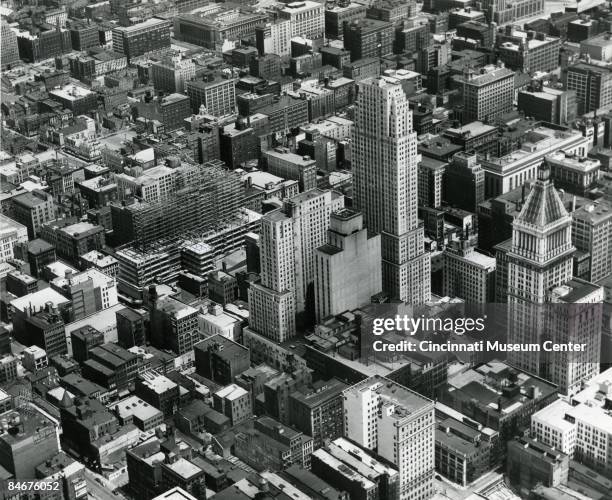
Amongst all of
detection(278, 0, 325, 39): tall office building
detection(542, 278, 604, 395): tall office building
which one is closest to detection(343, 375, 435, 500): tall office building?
detection(542, 278, 604, 395): tall office building

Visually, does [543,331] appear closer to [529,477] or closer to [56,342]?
[529,477]

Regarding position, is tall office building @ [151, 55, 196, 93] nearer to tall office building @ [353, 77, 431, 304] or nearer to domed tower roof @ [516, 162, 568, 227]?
tall office building @ [353, 77, 431, 304]

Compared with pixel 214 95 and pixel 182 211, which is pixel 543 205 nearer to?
pixel 182 211

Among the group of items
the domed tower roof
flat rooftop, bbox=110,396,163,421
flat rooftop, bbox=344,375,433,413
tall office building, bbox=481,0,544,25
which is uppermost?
the domed tower roof

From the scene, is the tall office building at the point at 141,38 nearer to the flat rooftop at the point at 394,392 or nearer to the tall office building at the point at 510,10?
the tall office building at the point at 510,10

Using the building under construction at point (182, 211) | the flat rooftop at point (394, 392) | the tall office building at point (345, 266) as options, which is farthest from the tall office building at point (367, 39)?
the flat rooftop at point (394, 392)

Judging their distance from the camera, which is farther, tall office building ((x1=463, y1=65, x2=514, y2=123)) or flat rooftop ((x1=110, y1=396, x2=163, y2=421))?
tall office building ((x1=463, y1=65, x2=514, y2=123))
